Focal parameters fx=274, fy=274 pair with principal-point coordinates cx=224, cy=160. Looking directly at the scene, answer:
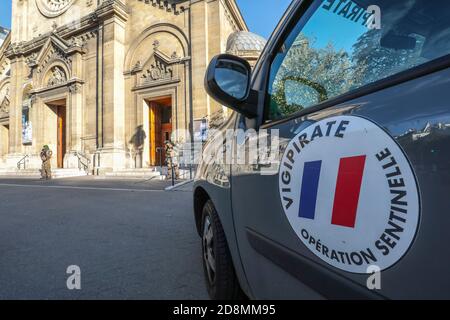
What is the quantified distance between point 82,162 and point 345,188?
1842 cm

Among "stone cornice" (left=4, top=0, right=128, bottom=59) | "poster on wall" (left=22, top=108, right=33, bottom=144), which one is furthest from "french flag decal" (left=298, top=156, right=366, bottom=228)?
"poster on wall" (left=22, top=108, right=33, bottom=144)

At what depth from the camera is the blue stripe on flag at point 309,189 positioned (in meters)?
1.02

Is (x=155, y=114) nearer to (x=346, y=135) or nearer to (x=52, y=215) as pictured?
(x=52, y=215)

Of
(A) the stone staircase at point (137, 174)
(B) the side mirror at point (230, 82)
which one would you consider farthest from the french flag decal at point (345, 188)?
(A) the stone staircase at point (137, 174)

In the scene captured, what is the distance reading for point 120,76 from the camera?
1639cm

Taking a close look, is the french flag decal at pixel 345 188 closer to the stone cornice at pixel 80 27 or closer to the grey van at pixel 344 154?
the grey van at pixel 344 154

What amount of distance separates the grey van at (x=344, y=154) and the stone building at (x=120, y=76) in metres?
12.4

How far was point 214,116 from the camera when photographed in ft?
44.8

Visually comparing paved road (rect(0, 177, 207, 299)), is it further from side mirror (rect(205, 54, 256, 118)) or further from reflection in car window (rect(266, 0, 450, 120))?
reflection in car window (rect(266, 0, 450, 120))

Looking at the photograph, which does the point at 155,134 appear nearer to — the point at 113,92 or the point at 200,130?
the point at 113,92

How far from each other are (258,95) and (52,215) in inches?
194

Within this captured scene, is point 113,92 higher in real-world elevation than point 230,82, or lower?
higher

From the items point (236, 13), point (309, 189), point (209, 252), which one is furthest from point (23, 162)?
point (309, 189)

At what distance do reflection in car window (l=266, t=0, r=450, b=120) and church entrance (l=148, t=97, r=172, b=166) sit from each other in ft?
48.4
